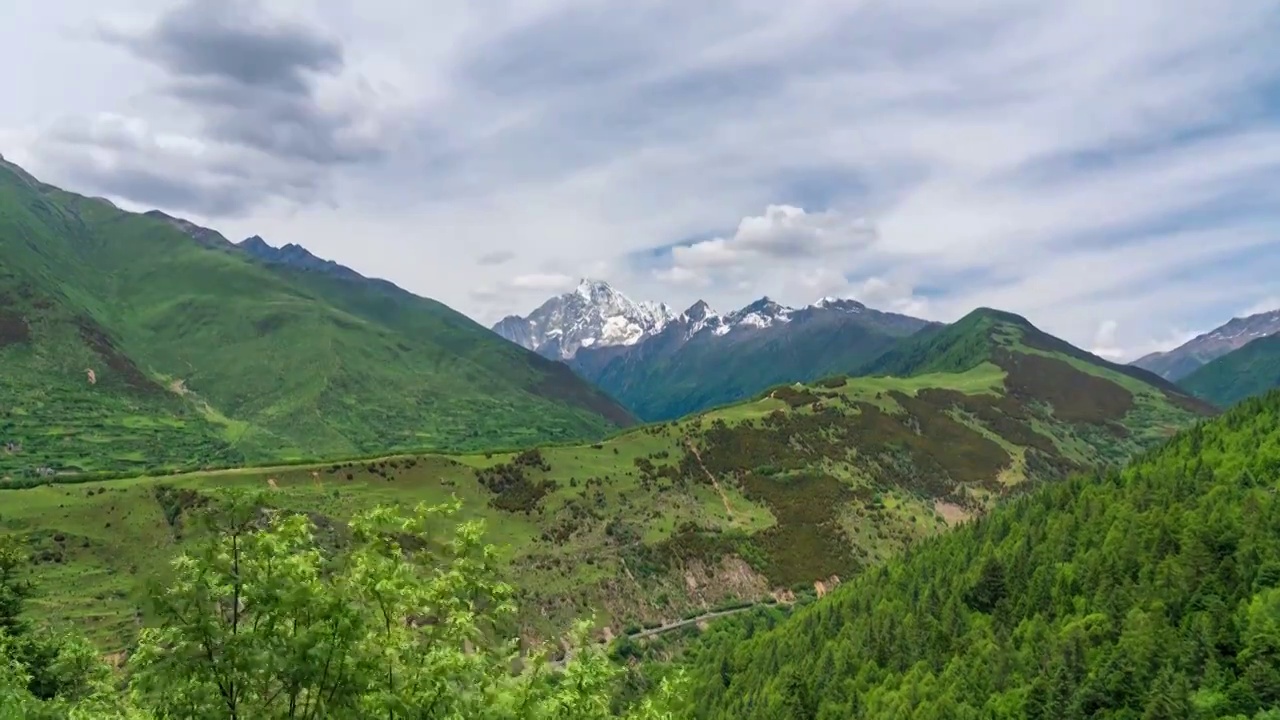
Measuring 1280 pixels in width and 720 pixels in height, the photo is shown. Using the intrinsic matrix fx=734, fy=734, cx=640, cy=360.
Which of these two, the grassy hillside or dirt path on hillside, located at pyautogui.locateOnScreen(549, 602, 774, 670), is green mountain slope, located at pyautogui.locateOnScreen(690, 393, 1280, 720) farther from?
the grassy hillside

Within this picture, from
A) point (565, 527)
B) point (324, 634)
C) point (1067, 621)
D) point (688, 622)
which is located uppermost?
point (324, 634)

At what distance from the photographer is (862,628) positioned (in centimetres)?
10106

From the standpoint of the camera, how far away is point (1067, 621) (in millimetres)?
90438

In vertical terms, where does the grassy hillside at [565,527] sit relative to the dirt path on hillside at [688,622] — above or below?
above

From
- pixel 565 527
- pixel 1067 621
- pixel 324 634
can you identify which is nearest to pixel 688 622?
pixel 565 527

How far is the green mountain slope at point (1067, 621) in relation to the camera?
71.9 metres

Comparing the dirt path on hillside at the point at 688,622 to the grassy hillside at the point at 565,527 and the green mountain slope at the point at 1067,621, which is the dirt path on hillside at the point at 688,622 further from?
the green mountain slope at the point at 1067,621

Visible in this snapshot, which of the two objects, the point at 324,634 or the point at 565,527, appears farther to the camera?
the point at 565,527

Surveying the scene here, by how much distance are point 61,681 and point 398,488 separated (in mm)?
122940

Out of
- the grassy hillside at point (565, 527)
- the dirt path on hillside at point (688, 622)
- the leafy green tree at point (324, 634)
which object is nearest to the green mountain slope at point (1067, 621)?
the dirt path on hillside at point (688, 622)

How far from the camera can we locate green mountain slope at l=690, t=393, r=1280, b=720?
7194cm

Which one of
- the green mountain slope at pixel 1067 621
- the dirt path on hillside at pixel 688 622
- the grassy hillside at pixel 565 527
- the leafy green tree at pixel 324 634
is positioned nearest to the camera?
the leafy green tree at pixel 324 634

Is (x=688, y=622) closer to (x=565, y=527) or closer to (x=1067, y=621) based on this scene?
(x=565, y=527)

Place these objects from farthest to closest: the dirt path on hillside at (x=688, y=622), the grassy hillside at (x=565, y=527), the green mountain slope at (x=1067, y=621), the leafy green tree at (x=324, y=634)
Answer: the dirt path on hillside at (x=688, y=622), the grassy hillside at (x=565, y=527), the green mountain slope at (x=1067, y=621), the leafy green tree at (x=324, y=634)
